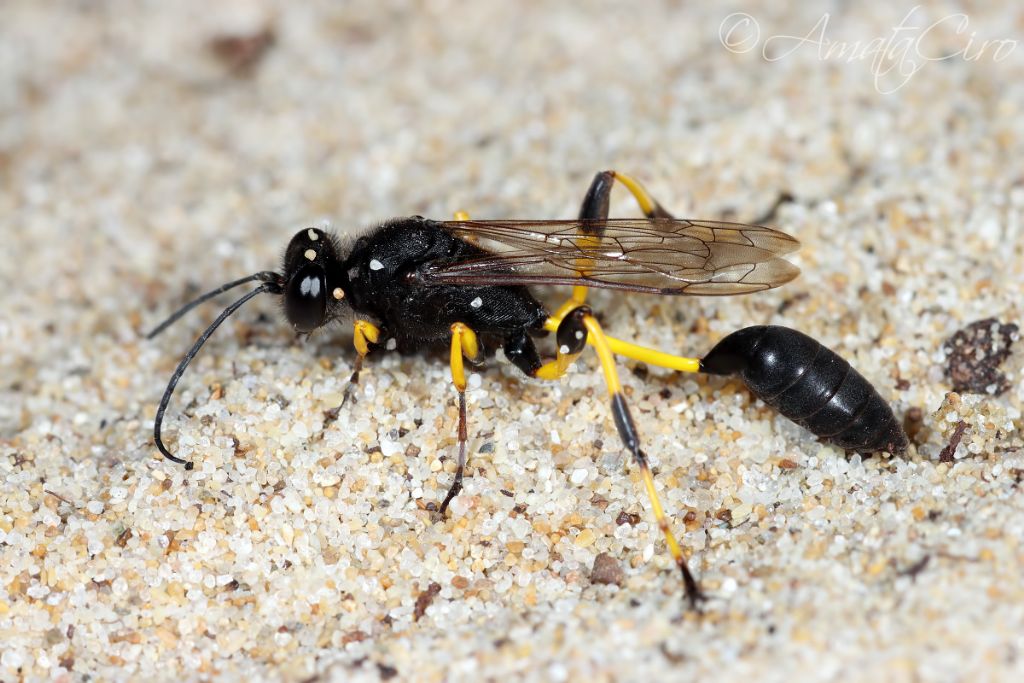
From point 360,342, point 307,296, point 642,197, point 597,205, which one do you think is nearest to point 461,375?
point 360,342

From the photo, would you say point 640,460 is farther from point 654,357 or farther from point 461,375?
point 461,375

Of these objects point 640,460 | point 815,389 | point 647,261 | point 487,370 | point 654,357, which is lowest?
point 640,460

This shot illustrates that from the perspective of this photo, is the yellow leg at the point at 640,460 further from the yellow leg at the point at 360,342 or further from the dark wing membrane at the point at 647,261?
the yellow leg at the point at 360,342

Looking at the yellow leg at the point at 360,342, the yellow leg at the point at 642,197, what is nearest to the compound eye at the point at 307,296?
the yellow leg at the point at 360,342

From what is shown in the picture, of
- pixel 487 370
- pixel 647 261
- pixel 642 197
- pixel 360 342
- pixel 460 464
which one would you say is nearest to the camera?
pixel 460 464

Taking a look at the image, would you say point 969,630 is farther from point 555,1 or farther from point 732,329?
point 555,1

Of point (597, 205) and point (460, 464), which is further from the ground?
point (597, 205)
